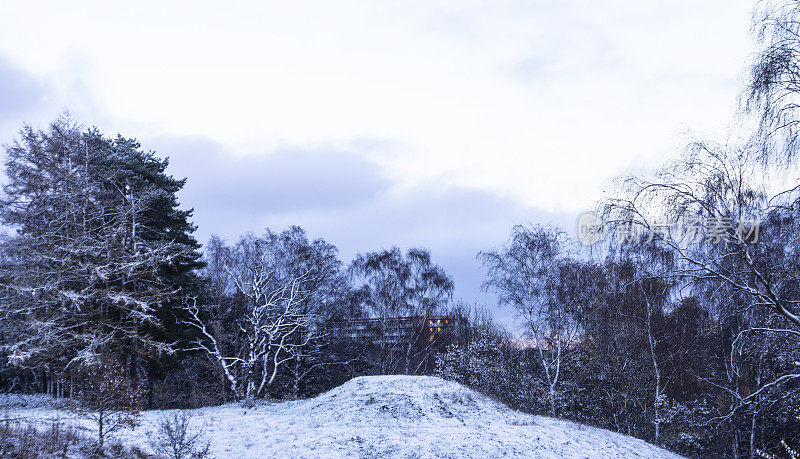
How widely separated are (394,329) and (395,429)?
1977cm

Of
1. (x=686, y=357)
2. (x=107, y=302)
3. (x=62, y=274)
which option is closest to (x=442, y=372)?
(x=686, y=357)

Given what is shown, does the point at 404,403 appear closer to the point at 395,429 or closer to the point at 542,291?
the point at 395,429

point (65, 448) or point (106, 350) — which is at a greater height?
point (106, 350)

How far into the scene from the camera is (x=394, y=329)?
32969 mm

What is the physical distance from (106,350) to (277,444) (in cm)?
1277

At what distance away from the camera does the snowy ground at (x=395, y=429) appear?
38.4ft

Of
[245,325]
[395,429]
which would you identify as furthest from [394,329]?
[395,429]

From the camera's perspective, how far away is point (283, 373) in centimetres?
3078

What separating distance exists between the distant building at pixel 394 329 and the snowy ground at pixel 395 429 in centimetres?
1438

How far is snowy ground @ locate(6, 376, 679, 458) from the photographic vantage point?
1172 cm

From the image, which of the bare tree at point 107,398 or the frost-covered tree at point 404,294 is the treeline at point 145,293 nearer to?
the frost-covered tree at point 404,294

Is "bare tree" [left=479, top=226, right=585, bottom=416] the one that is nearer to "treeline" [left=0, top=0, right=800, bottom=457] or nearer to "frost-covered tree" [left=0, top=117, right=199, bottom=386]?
"treeline" [left=0, top=0, right=800, bottom=457]

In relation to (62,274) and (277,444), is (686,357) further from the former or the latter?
(62,274)
